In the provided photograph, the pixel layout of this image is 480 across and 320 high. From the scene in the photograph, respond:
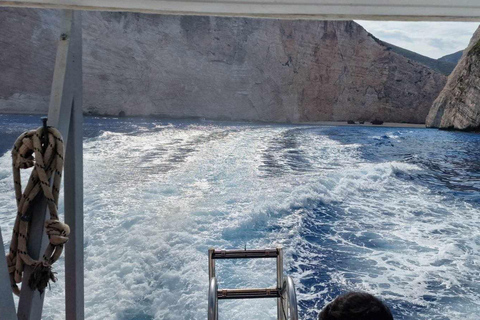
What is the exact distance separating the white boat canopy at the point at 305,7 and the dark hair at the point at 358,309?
52cm

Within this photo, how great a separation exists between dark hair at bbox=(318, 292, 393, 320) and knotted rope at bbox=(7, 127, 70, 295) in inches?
18.7

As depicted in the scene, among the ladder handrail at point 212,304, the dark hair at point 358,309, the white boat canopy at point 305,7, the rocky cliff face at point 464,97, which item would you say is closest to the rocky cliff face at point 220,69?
the rocky cliff face at point 464,97

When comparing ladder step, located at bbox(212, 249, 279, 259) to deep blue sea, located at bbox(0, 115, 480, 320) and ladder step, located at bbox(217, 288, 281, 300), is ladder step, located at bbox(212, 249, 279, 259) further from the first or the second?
deep blue sea, located at bbox(0, 115, 480, 320)

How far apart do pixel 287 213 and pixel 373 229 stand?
0.82 meters

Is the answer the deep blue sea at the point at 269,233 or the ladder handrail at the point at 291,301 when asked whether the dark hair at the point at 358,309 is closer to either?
the ladder handrail at the point at 291,301

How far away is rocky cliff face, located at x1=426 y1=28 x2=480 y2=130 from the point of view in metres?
17.2

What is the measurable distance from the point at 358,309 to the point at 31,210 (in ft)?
1.91

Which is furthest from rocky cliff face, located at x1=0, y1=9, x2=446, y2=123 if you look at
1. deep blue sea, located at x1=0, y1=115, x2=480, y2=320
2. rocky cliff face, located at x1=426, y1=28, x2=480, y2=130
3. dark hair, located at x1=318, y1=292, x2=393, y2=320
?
dark hair, located at x1=318, y1=292, x2=393, y2=320

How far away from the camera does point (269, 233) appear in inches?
151

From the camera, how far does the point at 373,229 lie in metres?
4.18

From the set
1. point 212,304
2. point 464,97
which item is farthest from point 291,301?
point 464,97

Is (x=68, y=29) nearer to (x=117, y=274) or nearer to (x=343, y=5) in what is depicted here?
(x=343, y=5)

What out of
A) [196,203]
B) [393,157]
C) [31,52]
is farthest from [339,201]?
[31,52]

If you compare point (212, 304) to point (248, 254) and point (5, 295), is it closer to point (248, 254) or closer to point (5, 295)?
point (248, 254)
